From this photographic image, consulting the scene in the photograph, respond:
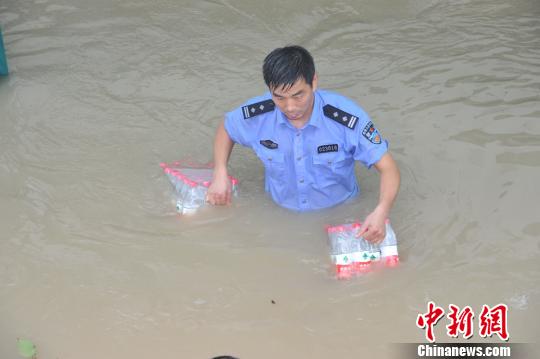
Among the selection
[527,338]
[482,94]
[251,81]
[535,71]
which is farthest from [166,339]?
[535,71]

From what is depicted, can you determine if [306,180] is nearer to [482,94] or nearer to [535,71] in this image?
[482,94]

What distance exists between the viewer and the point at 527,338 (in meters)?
2.78

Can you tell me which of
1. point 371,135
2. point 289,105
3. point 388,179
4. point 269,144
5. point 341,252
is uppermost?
point 289,105

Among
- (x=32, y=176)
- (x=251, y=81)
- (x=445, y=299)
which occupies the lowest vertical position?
(x=32, y=176)

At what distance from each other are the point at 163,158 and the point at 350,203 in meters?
1.16

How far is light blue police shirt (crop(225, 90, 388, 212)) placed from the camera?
309 centimetres

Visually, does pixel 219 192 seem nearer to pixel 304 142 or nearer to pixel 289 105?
pixel 304 142

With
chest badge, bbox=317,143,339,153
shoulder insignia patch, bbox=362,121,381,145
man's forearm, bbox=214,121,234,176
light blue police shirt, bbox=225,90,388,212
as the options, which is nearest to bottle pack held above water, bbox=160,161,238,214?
man's forearm, bbox=214,121,234,176

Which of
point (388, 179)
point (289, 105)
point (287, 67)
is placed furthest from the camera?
point (388, 179)

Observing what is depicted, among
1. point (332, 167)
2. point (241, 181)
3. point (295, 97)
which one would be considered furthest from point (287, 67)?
point (241, 181)

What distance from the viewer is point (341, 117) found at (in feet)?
10.2

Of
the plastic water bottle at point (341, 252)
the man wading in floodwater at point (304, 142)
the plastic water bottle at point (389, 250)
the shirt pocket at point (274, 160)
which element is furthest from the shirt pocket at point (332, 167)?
the plastic water bottle at point (389, 250)

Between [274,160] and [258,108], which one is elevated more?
[258,108]

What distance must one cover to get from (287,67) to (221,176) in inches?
28.3
